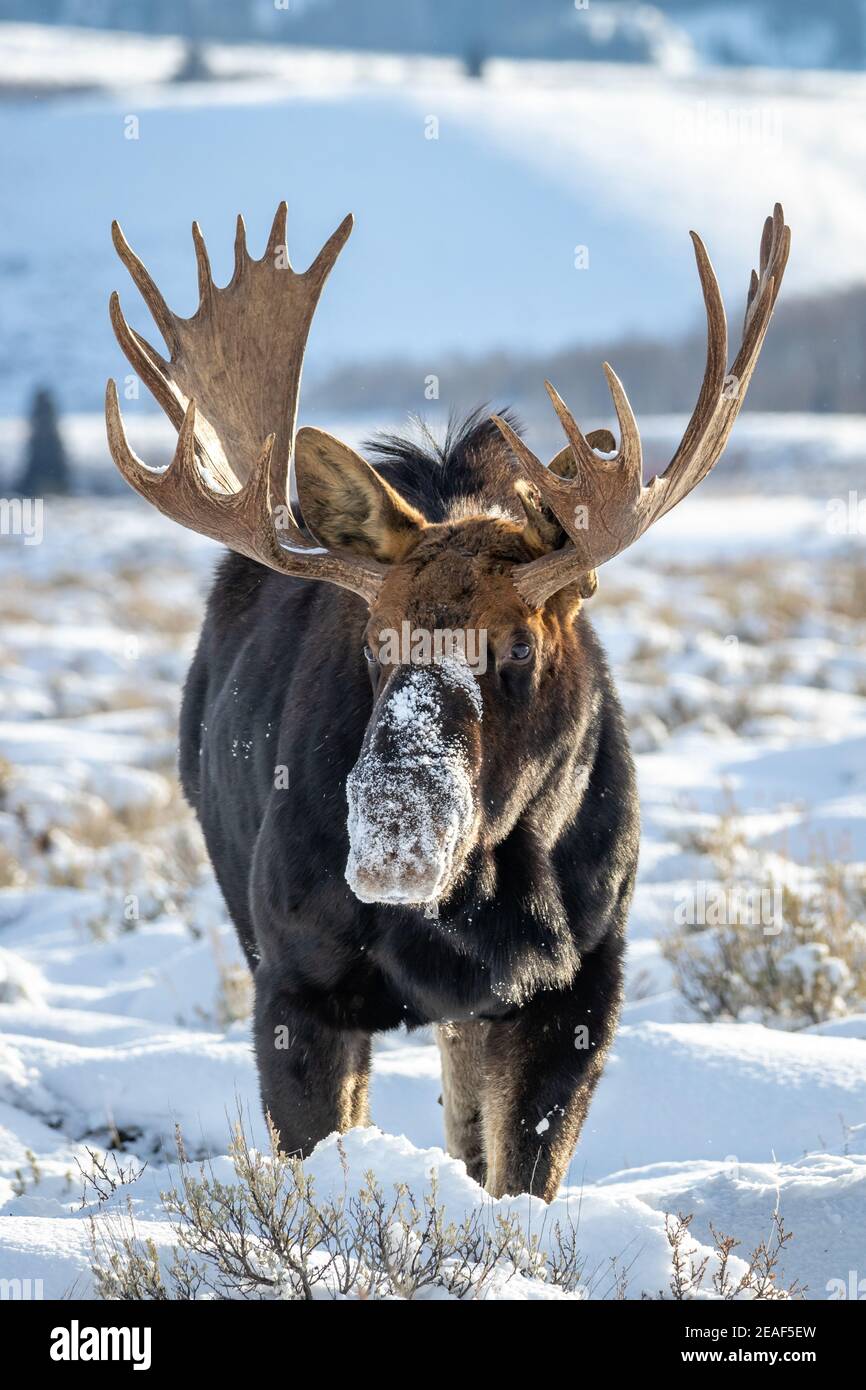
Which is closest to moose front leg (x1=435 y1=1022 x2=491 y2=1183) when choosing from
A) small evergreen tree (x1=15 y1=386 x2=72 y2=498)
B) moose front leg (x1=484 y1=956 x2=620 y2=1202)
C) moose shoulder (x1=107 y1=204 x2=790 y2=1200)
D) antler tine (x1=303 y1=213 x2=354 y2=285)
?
moose shoulder (x1=107 y1=204 x2=790 y2=1200)

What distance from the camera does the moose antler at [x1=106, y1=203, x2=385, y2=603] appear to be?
169 inches

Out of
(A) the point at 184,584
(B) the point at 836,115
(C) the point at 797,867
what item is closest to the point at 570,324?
(B) the point at 836,115

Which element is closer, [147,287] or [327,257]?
[147,287]

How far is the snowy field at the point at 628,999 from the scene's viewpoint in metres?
3.90

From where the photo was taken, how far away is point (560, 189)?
334 ft

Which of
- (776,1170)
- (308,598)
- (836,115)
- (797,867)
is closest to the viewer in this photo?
(776,1170)

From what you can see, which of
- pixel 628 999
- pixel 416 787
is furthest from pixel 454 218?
pixel 416 787

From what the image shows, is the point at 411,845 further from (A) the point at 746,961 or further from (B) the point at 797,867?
(B) the point at 797,867

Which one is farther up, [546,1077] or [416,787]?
[416,787]

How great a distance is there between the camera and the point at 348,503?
13.5 feet

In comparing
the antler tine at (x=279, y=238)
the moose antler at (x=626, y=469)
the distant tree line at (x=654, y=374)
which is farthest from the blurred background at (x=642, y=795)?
the moose antler at (x=626, y=469)

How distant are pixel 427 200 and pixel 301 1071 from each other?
105769 millimetres

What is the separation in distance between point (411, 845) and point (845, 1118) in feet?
7.20

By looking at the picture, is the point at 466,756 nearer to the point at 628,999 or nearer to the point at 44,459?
the point at 628,999
